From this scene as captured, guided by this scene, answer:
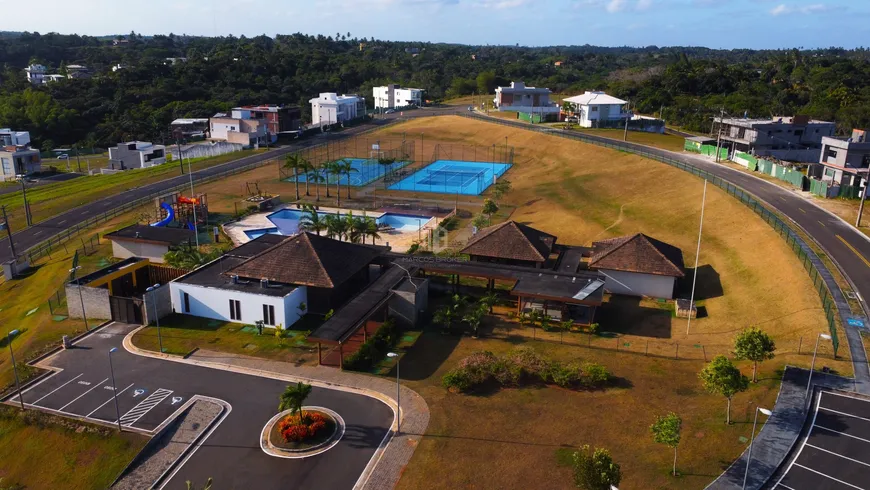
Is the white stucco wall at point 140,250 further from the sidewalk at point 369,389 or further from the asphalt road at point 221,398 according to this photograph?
the asphalt road at point 221,398

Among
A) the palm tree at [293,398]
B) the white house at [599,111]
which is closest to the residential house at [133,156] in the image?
the white house at [599,111]

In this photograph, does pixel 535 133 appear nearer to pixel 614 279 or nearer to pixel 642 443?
pixel 614 279

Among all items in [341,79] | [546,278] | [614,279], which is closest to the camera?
[546,278]

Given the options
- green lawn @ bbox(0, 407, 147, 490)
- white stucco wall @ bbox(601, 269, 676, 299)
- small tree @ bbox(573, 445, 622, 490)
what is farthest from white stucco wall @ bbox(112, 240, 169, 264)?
small tree @ bbox(573, 445, 622, 490)

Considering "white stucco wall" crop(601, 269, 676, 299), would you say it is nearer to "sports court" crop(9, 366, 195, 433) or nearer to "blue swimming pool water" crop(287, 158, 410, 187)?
"sports court" crop(9, 366, 195, 433)

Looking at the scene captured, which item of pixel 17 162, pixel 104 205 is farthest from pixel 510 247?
pixel 17 162

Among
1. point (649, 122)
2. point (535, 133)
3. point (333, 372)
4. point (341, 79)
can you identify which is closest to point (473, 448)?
point (333, 372)

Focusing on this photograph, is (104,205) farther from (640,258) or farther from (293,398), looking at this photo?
(640,258)
